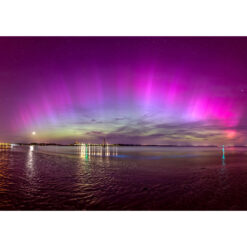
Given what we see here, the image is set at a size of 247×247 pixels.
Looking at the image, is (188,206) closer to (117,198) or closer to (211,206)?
(211,206)

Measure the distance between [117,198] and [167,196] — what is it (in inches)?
132

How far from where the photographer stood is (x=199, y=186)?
44.0 ft

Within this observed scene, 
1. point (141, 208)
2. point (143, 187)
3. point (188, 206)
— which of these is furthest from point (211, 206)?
point (143, 187)

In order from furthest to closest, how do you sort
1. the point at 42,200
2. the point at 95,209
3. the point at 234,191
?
the point at 234,191
the point at 42,200
the point at 95,209

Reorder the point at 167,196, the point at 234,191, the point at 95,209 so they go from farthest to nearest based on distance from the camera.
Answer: the point at 234,191 → the point at 167,196 → the point at 95,209

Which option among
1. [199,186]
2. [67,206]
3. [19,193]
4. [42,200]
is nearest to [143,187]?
[199,186]

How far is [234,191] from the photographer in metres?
12.1

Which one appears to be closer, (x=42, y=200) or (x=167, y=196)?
(x=42, y=200)

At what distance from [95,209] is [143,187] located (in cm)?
520

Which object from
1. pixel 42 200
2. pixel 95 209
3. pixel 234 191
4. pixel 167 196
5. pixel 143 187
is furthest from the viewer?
pixel 143 187

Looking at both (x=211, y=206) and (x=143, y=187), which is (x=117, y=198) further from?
(x=211, y=206)

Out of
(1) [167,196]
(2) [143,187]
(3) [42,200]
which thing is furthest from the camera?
(2) [143,187]

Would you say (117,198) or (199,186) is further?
(199,186)

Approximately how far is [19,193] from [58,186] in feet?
8.94
